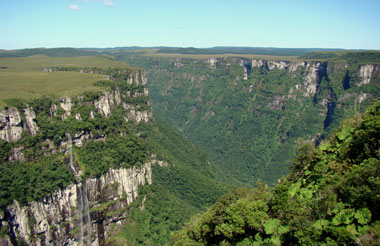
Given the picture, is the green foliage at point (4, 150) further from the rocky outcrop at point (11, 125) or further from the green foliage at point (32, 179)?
the green foliage at point (32, 179)

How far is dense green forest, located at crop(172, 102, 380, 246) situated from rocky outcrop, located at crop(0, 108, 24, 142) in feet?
120

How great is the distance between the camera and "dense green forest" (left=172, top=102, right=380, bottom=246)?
1648cm

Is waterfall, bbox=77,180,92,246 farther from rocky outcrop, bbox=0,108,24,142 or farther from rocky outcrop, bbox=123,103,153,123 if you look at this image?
rocky outcrop, bbox=123,103,153,123

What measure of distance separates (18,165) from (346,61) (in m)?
145

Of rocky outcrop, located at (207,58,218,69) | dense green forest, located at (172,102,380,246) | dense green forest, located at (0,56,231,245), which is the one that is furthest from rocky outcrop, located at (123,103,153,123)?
rocky outcrop, located at (207,58,218,69)

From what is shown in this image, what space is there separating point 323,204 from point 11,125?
163 ft

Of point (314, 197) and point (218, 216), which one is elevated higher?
point (314, 197)

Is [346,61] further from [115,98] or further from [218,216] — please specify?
[218,216]

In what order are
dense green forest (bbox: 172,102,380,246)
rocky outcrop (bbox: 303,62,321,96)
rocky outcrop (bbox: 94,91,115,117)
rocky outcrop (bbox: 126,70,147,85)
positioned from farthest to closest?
rocky outcrop (bbox: 303,62,321,96)
rocky outcrop (bbox: 126,70,147,85)
rocky outcrop (bbox: 94,91,115,117)
dense green forest (bbox: 172,102,380,246)

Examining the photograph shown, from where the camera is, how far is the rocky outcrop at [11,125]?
49.3 meters

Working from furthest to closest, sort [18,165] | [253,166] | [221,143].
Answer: [221,143], [253,166], [18,165]

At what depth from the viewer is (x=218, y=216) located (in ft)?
87.7

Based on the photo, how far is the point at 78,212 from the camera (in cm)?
5284

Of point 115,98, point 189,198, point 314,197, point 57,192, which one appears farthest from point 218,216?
point 115,98
